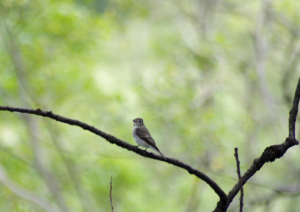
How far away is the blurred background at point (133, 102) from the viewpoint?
30.8 feet

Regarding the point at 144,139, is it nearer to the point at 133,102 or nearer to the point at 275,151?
the point at 275,151

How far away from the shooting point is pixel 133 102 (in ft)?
37.9

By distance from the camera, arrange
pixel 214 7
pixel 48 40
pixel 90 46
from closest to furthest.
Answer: pixel 48 40, pixel 90 46, pixel 214 7

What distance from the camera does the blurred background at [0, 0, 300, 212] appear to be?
369 inches

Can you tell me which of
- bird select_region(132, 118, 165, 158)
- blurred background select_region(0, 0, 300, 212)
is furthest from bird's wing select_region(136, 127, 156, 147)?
blurred background select_region(0, 0, 300, 212)

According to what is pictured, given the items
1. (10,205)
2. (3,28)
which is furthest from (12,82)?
(10,205)

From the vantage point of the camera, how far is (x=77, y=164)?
10641mm

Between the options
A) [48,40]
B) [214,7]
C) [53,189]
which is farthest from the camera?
[214,7]

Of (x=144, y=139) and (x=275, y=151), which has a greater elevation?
(x=144, y=139)

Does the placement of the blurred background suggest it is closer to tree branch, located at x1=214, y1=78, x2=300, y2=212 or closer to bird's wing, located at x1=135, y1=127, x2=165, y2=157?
bird's wing, located at x1=135, y1=127, x2=165, y2=157

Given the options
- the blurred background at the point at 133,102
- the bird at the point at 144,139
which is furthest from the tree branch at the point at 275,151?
the blurred background at the point at 133,102

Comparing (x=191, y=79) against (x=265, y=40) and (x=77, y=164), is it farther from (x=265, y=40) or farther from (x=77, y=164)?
(x=77, y=164)

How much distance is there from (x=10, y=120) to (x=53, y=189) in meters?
3.76

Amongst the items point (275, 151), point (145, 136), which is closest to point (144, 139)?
point (145, 136)
